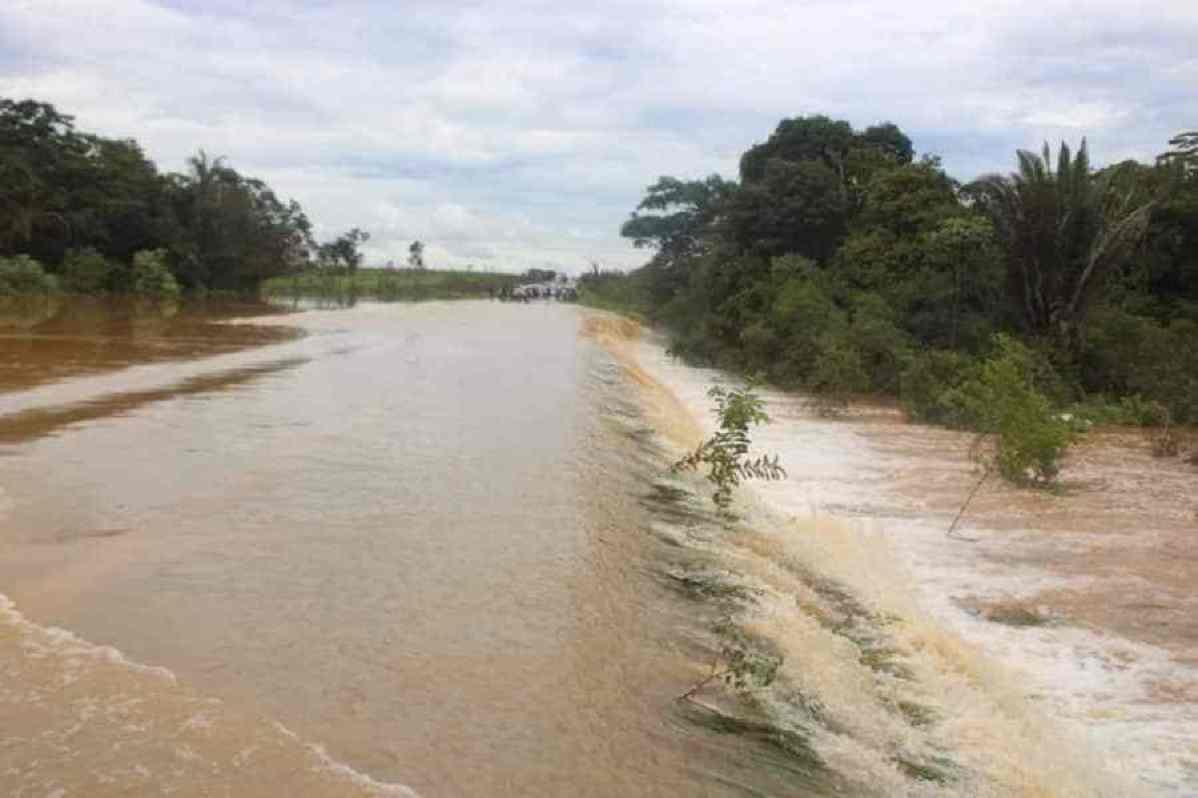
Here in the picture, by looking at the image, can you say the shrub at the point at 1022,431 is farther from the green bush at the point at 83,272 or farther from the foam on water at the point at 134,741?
the green bush at the point at 83,272

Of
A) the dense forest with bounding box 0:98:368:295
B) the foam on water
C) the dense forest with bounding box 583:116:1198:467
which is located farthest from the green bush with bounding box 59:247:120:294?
the foam on water

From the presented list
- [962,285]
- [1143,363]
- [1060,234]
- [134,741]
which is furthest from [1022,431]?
[962,285]

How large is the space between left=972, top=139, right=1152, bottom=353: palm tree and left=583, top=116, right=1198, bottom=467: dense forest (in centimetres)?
3

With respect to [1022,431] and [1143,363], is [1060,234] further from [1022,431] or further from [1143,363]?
[1022,431]

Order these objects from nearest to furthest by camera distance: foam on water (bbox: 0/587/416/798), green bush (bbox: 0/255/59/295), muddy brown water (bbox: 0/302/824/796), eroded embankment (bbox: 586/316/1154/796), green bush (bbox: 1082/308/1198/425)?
foam on water (bbox: 0/587/416/798), muddy brown water (bbox: 0/302/824/796), eroded embankment (bbox: 586/316/1154/796), green bush (bbox: 1082/308/1198/425), green bush (bbox: 0/255/59/295)

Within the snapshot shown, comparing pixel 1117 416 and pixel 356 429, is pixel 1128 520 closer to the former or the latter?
pixel 356 429

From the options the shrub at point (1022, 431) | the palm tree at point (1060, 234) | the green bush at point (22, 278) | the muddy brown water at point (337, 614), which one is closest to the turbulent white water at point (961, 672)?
the muddy brown water at point (337, 614)

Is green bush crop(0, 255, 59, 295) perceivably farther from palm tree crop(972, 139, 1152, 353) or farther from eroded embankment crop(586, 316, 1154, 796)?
eroded embankment crop(586, 316, 1154, 796)

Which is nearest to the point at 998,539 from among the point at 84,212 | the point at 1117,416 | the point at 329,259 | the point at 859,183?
the point at 1117,416

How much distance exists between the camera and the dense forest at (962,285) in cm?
1972

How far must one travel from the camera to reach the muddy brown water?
4.36 metres

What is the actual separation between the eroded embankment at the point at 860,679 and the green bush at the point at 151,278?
46.1 m

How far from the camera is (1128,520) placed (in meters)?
10.2

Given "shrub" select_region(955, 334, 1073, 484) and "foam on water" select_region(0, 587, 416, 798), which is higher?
"shrub" select_region(955, 334, 1073, 484)
